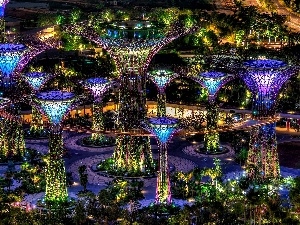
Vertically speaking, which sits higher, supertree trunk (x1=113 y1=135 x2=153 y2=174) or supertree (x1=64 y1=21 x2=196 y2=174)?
supertree (x1=64 y1=21 x2=196 y2=174)

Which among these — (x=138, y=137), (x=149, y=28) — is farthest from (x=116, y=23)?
(x=138, y=137)

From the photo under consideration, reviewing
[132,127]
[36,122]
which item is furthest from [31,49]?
[132,127]

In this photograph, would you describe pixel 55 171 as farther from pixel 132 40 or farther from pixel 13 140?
pixel 13 140

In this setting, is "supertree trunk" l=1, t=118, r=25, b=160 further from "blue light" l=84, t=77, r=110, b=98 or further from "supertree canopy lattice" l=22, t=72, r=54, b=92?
"blue light" l=84, t=77, r=110, b=98

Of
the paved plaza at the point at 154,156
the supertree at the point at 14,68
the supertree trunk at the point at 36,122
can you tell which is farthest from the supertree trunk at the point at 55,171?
the supertree trunk at the point at 36,122

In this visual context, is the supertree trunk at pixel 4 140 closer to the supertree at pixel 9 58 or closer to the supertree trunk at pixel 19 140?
the supertree trunk at pixel 19 140

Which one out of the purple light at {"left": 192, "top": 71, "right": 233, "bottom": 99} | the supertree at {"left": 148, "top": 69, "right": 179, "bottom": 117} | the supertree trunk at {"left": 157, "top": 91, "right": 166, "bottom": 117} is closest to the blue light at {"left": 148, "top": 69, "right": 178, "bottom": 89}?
the supertree at {"left": 148, "top": 69, "right": 179, "bottom": 117}

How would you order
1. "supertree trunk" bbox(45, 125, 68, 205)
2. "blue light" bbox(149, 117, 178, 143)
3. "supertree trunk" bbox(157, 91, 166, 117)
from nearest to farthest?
1. "blue light" bbox(149, 117, 178, 143)
2. "supertree trunk" bbox(45, 125, 68, 205)
3. "supertree trunk" bbox(157, 91, 166, 117)
